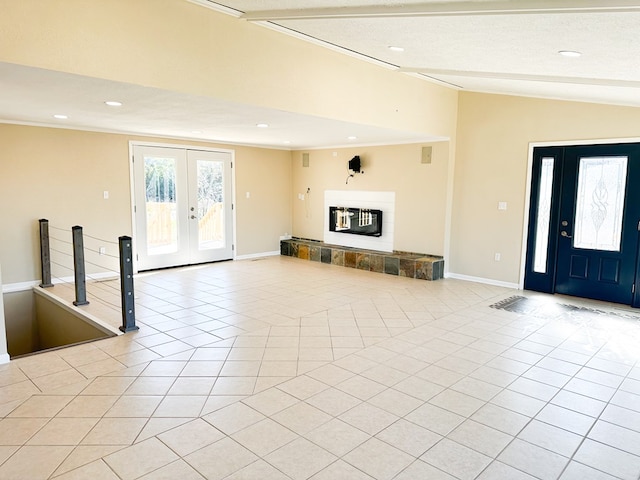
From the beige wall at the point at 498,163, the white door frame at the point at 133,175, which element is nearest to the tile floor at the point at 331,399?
the beige wall at the point at 498,163

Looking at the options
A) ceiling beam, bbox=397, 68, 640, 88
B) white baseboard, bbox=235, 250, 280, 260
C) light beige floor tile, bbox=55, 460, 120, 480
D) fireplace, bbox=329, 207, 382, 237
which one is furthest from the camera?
white baseboard, bbox=235, 250, 280, 260

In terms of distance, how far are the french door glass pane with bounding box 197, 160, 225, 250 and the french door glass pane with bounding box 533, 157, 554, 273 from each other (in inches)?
213

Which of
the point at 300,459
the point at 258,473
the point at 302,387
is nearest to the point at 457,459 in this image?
the point at 300,459

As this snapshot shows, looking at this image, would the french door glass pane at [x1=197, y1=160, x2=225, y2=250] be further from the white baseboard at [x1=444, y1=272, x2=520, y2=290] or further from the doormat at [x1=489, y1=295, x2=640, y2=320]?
the doormat at [x1=489, y1=295, x2=640, y2=320]

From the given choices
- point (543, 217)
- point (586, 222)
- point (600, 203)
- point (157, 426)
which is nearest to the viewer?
point (157, 426)

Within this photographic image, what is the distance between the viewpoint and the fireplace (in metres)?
7.72

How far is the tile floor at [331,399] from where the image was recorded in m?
2.29

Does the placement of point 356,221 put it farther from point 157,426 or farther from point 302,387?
point 157,426

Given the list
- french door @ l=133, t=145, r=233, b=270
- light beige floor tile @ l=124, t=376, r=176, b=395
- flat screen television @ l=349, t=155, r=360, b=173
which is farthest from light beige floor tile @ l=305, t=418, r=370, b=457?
flat screen television @ l=349, t=155, r=360, b=173

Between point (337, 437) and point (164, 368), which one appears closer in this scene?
point (337, 437)

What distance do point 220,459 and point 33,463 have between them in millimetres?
984

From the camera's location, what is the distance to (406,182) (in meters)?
7.28

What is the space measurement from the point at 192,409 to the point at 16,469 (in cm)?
96

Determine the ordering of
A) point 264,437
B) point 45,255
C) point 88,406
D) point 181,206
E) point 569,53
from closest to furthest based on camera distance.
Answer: point 264,437
point 88,406
point 569,53
point 45,255
point 181,206
